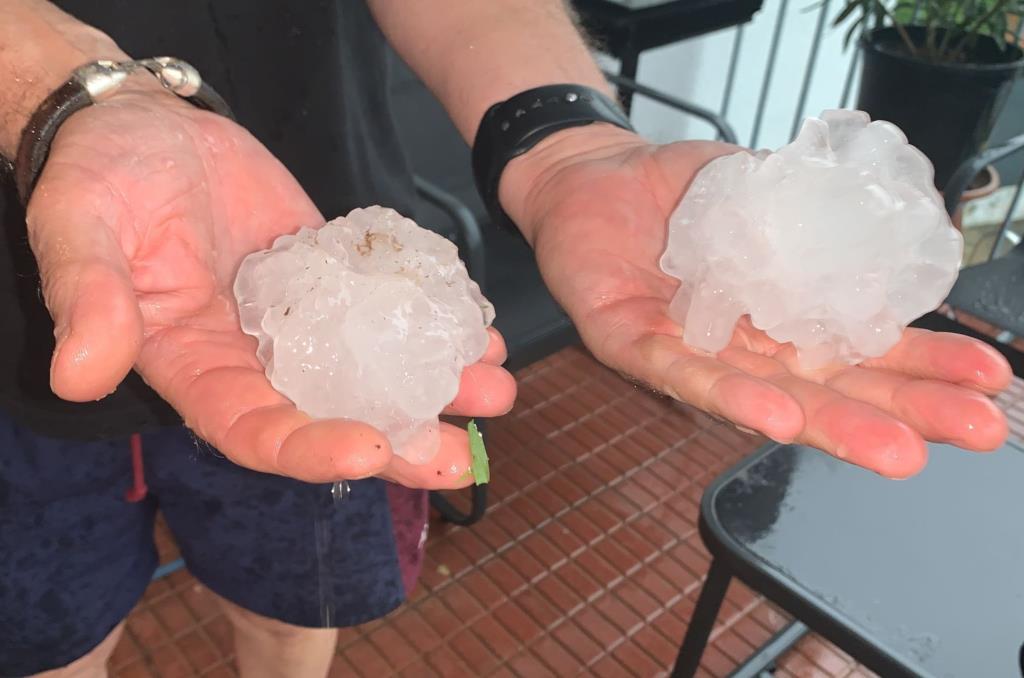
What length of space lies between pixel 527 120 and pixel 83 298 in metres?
0.56

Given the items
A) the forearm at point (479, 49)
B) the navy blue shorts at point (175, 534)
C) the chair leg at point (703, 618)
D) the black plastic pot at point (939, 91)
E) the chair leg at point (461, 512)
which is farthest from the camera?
the black plastic pot at point (939, 91)

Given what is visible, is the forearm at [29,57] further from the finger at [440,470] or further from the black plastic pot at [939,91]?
the black plastic pot at [939,91]

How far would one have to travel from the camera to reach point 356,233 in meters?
0.85

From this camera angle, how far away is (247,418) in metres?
0.61

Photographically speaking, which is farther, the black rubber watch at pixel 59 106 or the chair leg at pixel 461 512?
the chair leg at pixel 461 512

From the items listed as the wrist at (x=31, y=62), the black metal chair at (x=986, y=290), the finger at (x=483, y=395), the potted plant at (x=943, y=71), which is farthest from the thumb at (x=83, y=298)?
the potted plant at (x=943, y=71)

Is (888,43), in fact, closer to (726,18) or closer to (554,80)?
(726,18)

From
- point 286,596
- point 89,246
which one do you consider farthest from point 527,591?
point 89,246

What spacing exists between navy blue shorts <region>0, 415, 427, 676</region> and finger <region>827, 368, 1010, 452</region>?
541 millimetres

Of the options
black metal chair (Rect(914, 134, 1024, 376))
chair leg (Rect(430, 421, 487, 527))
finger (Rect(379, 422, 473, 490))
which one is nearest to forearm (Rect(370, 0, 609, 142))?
finger (Rect(379, 422, 473, 490))

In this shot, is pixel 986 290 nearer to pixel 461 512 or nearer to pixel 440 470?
pixel 461 512

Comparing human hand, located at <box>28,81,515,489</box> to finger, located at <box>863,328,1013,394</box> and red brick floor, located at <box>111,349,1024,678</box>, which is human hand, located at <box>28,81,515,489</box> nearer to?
finger, located at <box>863,328,1013,394</box>

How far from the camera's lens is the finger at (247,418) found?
0.57 meters

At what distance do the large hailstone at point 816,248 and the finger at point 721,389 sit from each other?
52mm
